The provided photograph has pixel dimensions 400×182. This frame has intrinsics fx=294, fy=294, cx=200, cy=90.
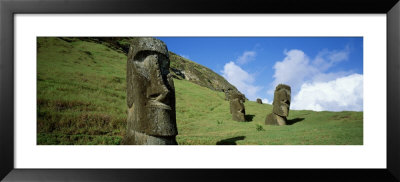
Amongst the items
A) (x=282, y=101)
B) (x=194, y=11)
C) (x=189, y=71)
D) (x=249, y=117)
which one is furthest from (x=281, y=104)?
(x=189, y=71)

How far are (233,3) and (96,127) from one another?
7.27 metres

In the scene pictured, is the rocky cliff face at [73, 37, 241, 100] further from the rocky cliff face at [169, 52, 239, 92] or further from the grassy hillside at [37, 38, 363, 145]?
the grassy hillside at [37, 38, 363, 145]

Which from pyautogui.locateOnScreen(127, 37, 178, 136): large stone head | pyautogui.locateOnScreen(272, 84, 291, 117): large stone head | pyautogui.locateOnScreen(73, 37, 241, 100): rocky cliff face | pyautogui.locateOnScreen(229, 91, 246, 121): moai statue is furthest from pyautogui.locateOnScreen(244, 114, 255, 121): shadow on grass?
pyautogui.locateOnScreen(127, 37, 178, 136): large stone head

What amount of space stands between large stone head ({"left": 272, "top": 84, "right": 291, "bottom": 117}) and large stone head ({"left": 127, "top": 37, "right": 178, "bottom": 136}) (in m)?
10.4

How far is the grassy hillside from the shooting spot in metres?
10.2

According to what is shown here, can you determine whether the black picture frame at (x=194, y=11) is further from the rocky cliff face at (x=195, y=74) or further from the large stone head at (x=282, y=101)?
the rocky cliff face at (x=195, y=74)

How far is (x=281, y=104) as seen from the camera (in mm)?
16516

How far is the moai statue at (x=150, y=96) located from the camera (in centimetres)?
713

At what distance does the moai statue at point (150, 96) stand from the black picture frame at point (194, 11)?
796 mm

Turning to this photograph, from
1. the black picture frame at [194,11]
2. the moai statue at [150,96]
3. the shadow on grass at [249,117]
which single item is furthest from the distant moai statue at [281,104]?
the moai statue at [150,96]

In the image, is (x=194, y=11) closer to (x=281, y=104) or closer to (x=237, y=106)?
(x=281, y=104)

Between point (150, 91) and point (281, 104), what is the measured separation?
36.1 ft

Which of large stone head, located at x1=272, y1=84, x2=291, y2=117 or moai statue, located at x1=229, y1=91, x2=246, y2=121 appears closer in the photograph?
large stone head, located at x1=272, y1=84, x2=291, y2=117

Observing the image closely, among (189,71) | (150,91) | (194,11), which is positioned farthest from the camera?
(189,71)
